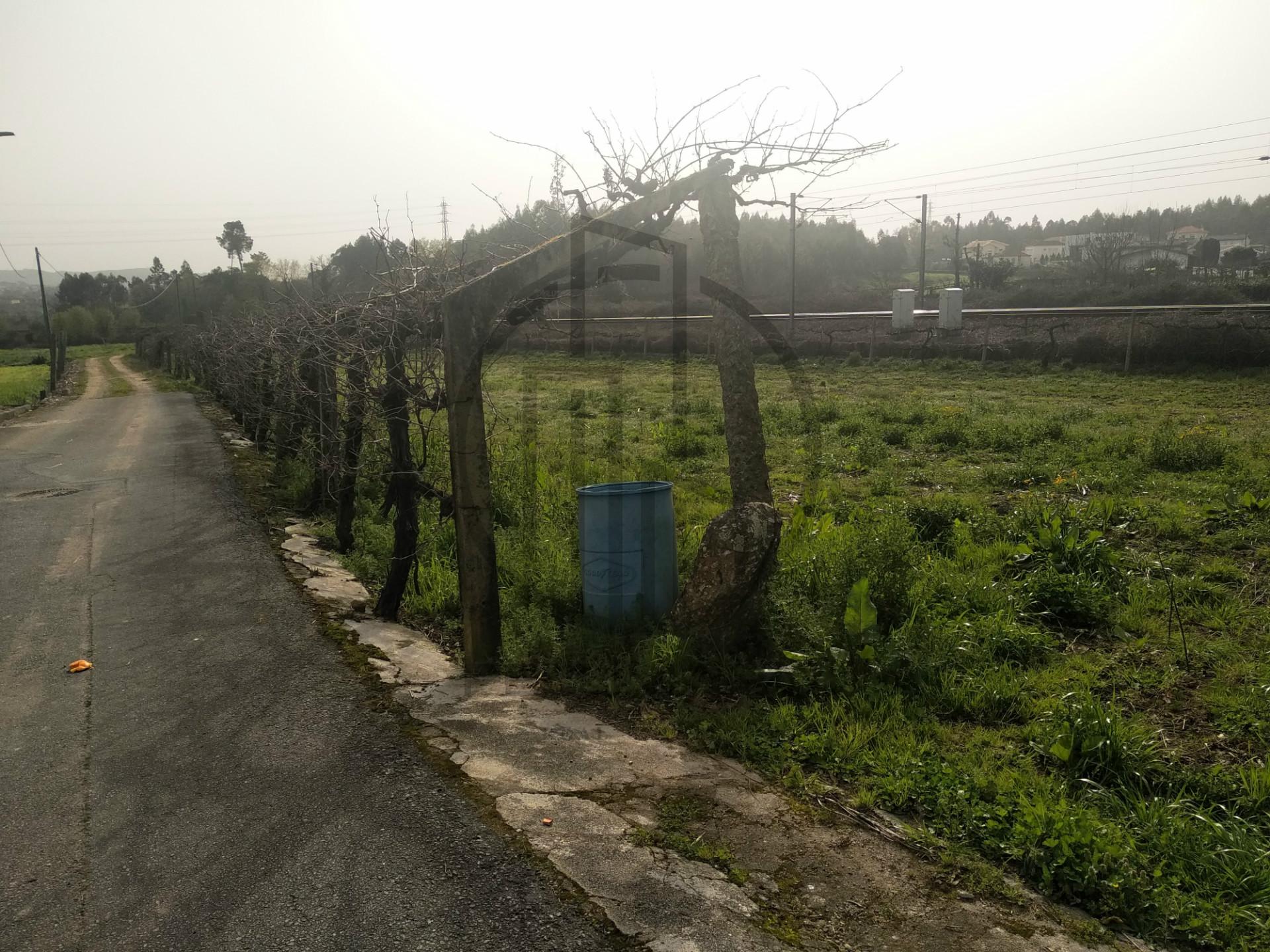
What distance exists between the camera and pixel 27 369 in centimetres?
4566

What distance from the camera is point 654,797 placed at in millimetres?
3729

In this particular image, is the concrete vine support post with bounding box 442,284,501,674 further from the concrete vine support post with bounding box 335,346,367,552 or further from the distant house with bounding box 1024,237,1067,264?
the distant house with bounding box 1024,237,1067,264

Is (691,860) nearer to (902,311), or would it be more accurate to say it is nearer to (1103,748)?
(1103,748)

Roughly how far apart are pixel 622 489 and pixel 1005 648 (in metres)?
2.43

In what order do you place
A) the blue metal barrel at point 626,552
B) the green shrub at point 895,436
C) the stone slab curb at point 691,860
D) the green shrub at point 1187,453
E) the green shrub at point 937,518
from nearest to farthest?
1. the stone slab curb at point 691,860
2. the blue metal barrel at point 626,552
3. the green shrub at point 937,518
4. the green shrub at point 1187,453
5. the green shrub at point 895,436

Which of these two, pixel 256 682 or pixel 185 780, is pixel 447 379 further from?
pixel 185 780

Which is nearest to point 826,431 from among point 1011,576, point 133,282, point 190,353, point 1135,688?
point 1011,576

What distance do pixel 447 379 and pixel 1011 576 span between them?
4163 mm

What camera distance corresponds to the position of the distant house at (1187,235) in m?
71.1

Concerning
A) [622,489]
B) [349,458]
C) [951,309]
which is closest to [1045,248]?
[951,309]

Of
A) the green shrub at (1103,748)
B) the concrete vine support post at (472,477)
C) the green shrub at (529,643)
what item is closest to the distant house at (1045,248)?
the green shrub at (529,643)

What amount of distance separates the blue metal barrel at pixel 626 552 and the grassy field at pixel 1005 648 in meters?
0.24

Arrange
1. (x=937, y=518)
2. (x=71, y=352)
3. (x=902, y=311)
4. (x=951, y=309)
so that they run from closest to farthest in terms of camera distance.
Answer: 1. (x=937, y=518)
2. (x=951, y=309)
3. (x=902, y=311)
4. (x=71, y=352)

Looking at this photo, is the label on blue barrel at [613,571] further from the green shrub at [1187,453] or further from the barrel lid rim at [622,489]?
the green shrub at [1187,453]
